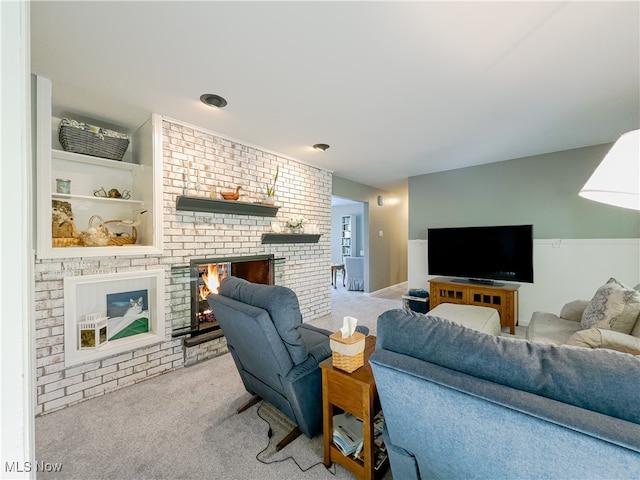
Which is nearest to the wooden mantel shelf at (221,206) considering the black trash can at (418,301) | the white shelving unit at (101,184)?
the white shelving unit at (101,184)

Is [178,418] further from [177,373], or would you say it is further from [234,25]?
[234,25]

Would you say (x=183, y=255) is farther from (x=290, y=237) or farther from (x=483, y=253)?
(x=483, y=253)

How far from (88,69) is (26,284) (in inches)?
77.7

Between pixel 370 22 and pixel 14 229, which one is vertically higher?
pixel 370 22

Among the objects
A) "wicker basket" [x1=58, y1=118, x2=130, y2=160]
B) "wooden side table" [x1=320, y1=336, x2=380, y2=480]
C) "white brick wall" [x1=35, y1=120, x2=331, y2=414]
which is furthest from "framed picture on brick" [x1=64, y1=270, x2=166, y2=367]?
"wooden side table" [x1=320, y1=336, x2=380, y2=480]

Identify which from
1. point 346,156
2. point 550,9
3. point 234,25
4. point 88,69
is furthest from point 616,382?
point 346,156

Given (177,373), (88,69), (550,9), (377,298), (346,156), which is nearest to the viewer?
(550,9)

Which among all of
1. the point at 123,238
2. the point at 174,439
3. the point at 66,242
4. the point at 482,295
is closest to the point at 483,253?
the point at 482,295

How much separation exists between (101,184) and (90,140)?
42cm

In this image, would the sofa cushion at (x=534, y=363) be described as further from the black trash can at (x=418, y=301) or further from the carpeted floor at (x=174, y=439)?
the black trash can at (x=418, y=301)

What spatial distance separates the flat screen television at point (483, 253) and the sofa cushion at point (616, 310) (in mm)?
1561

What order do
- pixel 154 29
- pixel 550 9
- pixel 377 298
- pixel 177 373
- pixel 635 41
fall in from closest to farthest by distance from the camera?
pixel 550 9 → pixel 154 29 → pixel 635 41 → pixel 177 373 → pixel 377 298

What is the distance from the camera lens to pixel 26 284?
1.89 feet

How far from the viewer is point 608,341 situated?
1397 millimetres
